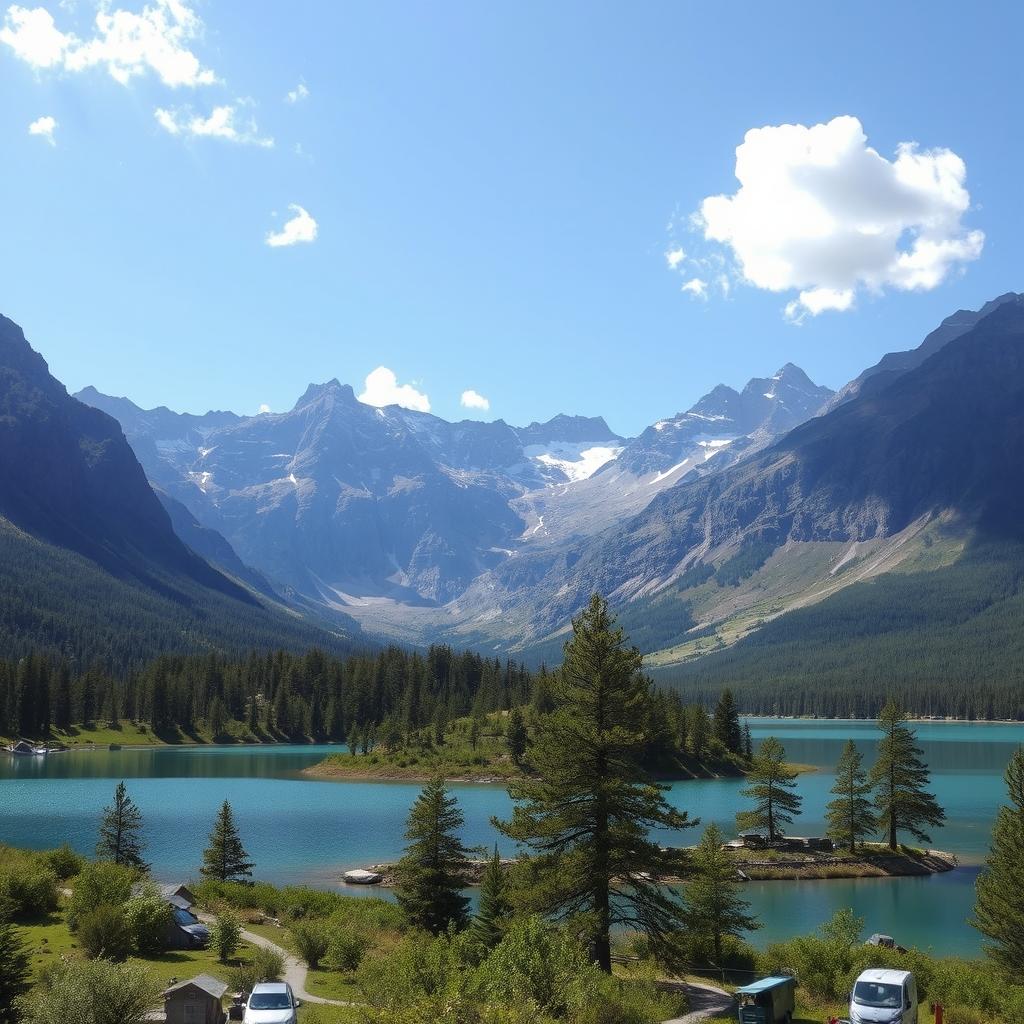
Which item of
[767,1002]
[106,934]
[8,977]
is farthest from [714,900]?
[8,977]

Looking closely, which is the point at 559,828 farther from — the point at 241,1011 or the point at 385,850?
the point at 385,850

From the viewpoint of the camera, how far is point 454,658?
186m

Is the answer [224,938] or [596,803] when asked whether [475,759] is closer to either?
[224,938]

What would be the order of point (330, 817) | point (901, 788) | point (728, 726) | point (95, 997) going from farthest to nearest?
point (728, 726)
point (330, 817)
point (901, 788)
point (95, 997)

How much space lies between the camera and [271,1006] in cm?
2675

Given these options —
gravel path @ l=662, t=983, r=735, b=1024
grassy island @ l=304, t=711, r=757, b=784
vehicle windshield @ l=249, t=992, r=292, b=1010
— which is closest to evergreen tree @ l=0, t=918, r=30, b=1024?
vehicle windshield @ l=249, t=992, r=292, b=1010

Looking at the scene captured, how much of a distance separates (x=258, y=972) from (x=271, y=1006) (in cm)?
488

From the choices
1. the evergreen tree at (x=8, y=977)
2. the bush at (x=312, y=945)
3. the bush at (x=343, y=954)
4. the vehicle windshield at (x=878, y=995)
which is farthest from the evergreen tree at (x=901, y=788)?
the evergreen tree at (x=8, y=977)

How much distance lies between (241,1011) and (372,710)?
153 meters

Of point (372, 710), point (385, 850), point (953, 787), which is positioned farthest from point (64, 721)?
point (953, 787)

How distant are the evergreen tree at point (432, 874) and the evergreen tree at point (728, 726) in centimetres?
9941

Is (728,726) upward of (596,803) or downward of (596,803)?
downward

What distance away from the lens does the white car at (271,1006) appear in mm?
26016

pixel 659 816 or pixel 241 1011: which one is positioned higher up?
pixel 659 816
